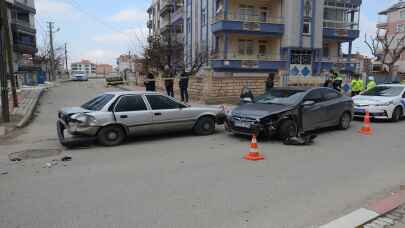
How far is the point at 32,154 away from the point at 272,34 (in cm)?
2739

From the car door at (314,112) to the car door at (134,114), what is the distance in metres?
4.35

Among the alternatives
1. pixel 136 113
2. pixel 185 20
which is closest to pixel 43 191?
pixel 136 113

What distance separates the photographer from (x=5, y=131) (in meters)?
10.0

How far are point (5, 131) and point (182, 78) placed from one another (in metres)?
9.46

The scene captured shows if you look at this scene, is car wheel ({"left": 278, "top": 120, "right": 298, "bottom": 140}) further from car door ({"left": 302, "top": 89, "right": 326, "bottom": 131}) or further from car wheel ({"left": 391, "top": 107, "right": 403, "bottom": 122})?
car wheel ({"left": 391, "top": 107, "right": 403, "bottom": 122})

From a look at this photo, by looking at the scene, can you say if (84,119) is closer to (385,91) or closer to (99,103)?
(99,103)

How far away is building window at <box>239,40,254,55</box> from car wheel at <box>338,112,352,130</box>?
22.0m

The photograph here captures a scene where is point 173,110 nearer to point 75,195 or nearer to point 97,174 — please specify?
point 97,174

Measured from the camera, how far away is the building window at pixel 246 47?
3184 cm

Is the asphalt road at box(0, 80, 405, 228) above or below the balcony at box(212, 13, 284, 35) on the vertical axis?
below

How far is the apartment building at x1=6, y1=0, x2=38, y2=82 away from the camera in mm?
43594

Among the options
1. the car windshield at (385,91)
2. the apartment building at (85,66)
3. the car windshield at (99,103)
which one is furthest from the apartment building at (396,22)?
the apartment building at (85,66)

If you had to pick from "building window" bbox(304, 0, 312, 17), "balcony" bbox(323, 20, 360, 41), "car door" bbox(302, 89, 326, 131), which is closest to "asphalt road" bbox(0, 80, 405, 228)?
"car door" bbox(302, 89, 326, 131)

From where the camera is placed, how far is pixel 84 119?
7.79 m
